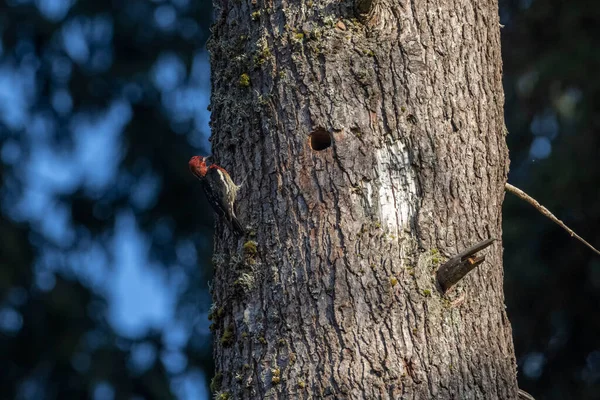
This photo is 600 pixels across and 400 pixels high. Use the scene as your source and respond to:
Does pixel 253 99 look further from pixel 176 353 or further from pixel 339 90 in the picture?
pixel 176 353

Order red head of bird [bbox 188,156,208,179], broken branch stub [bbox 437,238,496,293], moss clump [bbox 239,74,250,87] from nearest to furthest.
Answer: broken branch stub [bbox 437,238,496,293], moss clump [bbox 239,74,250,87], red head of bird [bbox 188,156,208,179]

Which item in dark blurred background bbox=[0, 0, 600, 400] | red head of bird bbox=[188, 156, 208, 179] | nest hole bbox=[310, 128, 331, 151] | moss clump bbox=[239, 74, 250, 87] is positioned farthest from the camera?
dark blurred background bbox=[0, 0, 600, 400]

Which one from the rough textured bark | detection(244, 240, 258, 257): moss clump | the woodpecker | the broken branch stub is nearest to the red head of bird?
the woodpecker

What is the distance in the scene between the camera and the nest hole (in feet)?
8.23

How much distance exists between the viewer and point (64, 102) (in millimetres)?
9047

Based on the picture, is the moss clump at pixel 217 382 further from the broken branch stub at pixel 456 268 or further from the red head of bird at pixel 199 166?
the red head of bird at pixel 199 166

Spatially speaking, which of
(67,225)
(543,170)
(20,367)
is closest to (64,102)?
(67,225)

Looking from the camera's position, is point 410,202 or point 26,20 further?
point 26,20

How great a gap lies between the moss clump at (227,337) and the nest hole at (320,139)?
623mm

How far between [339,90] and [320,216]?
0.40 m

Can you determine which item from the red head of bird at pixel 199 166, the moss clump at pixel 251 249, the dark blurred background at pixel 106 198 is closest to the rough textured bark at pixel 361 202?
the moss clump at pixel 251 249

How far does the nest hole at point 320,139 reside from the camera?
2.51m

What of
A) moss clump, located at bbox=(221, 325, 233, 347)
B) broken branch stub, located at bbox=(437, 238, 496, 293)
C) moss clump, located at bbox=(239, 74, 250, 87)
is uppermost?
moss clump, located at bbox=(239, 74, 250, 87)

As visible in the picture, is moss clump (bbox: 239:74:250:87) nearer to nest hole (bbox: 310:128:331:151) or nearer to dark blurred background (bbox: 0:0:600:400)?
nest hole (bbox: 310:128:331:151)
